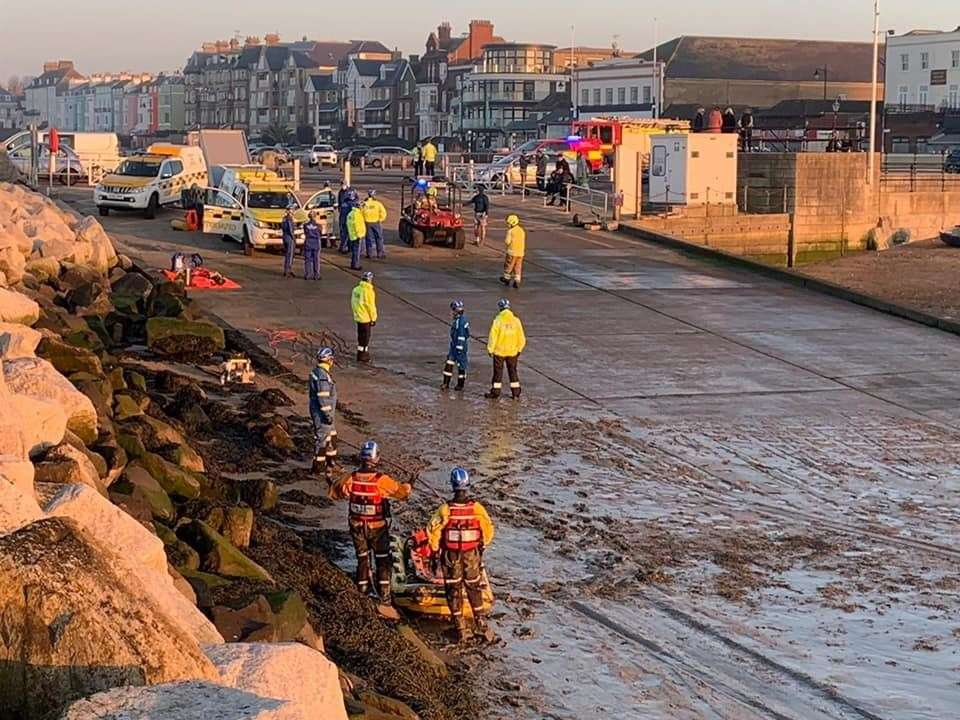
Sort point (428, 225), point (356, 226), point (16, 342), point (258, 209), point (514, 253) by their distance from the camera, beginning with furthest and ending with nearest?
point (428, 225) → point (258, 209) → point (356, 226) → point (514, 253) → point (16, 342)

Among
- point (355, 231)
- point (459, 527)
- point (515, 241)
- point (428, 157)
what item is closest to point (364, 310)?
point (515, 241)

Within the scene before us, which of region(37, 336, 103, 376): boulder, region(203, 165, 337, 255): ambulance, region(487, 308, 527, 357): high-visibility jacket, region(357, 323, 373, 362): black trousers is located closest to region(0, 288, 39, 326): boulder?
region(37, 336, 103, 376): boulder

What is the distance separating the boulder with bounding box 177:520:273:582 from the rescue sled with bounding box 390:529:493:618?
4.18 ft

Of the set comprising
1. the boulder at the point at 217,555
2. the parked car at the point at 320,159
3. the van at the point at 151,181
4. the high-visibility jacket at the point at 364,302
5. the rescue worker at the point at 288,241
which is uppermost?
the parked car at the point at 320,159

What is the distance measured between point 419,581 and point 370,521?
62 cm

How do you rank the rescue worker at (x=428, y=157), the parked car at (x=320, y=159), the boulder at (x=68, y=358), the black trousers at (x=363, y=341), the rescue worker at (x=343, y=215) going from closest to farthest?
the boulder at (x=68, y=358) < the black trousers at (x=363, y=341) < the rescue worker at (x=343, y=215) < the rescue worker at (x=428, y=157) < the parked car at (x=320, y=159)

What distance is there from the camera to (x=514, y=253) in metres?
28.8

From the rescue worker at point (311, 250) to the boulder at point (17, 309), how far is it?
9935 mm

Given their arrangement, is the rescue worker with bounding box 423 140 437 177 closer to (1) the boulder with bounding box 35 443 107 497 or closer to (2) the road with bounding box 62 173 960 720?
(2) the road with bounding box 62 173 960 720

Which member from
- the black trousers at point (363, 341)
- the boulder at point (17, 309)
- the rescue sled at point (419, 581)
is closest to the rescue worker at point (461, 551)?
the rescue sled at point (419, 581)

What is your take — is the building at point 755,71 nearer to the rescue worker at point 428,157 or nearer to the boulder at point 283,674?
the rescue worker at point 428,157

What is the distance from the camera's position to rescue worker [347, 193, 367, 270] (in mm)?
30203

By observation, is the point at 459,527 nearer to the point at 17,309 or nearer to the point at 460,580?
the point at 460,580

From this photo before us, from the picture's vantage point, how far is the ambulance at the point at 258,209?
32062 mm
